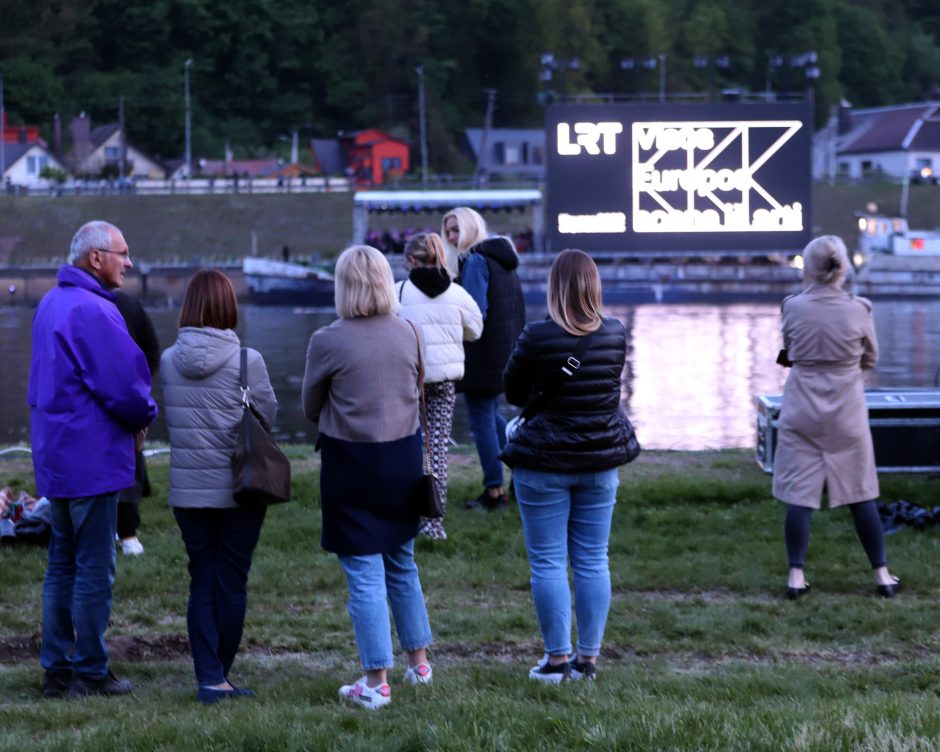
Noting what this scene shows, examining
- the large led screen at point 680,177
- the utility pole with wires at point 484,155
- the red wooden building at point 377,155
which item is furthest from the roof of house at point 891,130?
the large led screen at point 680,177

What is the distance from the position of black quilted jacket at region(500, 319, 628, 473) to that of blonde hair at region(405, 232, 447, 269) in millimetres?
2270

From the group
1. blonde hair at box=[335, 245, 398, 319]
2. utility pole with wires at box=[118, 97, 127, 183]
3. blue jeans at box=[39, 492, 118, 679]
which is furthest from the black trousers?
utility pole with wires at box=[118, 97, 127, 183]

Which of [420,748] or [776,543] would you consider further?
[776,543]

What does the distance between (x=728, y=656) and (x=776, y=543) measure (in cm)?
221

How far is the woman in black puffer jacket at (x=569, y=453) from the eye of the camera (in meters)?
5.19

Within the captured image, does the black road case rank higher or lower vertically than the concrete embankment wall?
higher

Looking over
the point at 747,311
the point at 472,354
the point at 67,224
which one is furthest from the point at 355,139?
the point at 472,354

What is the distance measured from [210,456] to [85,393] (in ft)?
1.73

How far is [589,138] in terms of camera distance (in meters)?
16.5

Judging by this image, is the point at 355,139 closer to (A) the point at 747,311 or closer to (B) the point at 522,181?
(B) the point at 522,181

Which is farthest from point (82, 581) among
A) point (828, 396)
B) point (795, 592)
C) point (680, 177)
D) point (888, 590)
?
point (680, 177)

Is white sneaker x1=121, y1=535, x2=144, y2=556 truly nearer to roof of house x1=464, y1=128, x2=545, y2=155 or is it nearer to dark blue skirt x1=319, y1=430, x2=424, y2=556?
dark blue skirt x1=319, y1=430, x2=424, y2=556

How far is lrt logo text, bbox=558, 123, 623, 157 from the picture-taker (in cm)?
1609

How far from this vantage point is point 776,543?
8.12 meters
